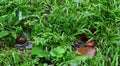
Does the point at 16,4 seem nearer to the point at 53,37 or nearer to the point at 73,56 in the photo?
the point at 53,37

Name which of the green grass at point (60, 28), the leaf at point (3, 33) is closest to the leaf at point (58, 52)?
the green grass at point (60, 28)

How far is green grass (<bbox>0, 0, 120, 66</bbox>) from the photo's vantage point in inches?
113

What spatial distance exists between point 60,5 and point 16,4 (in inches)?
21.9

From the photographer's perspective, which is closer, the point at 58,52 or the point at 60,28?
the point at 58,52

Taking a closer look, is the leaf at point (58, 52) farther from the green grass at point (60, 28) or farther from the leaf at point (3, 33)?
the leaf at point (3, 33)

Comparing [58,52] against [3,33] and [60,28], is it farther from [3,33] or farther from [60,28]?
[3,33]

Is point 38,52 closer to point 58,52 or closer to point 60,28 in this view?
point 58,52

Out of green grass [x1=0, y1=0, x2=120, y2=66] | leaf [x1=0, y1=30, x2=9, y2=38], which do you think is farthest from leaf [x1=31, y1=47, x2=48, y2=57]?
leaf [x1=0, y1=30, x2=9, y2=38]

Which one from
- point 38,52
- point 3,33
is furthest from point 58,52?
point 3,33

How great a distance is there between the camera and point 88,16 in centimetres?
331

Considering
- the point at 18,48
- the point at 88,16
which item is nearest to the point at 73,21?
the point at 88,16

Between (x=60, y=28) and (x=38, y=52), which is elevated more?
(x=60, y=28)

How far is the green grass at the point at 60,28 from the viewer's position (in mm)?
2865

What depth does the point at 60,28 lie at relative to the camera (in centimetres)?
322
